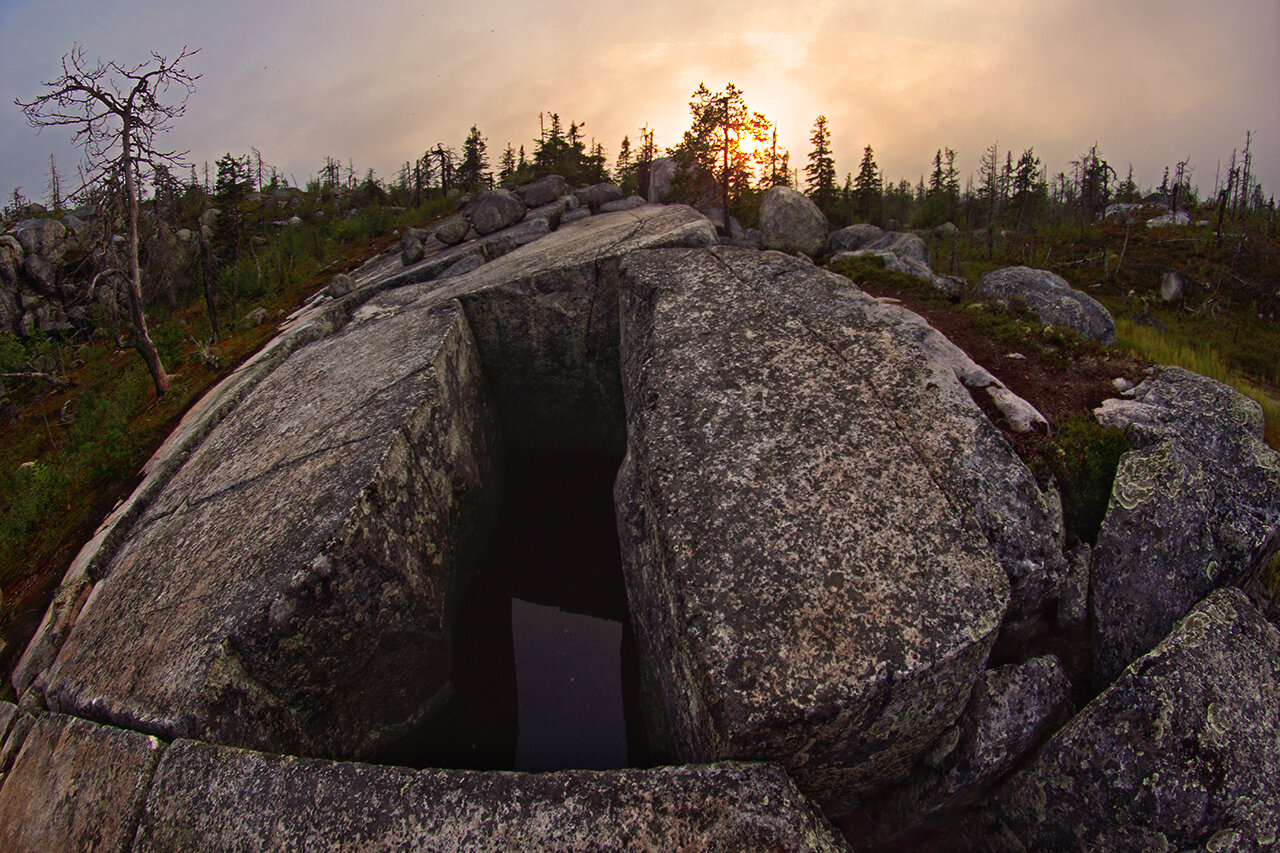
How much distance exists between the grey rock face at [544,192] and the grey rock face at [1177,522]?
61.2 feet

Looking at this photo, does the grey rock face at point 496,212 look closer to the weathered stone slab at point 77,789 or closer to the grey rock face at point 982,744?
the weathered stone slab at point 77,789

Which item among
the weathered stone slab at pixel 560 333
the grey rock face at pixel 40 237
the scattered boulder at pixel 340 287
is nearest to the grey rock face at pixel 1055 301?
the weathered stone slab at pixel 560 333

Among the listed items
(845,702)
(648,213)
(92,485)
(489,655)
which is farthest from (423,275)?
(845,702)

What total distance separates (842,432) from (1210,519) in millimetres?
2510

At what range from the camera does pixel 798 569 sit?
3.16 meters

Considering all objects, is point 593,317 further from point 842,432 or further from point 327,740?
point 327,740

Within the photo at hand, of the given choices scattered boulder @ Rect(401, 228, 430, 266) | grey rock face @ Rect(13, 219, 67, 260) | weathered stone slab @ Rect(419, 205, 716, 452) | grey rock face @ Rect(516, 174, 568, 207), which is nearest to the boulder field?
weathered stone slab @ Rect(419, 205, 716, 452)

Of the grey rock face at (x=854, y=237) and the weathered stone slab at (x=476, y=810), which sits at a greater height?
the grey rock face at (x=854, y=237)

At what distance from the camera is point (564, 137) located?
2742 cm

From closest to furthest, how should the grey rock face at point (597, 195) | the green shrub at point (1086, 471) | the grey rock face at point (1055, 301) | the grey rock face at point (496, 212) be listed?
the green shrub at point (1086, 471)
the grey rock face at point (1055, 301)
the grey rock face at point (496, 212)
the grey rock face at point (597, 195)

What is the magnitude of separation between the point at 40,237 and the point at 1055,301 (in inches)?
1517

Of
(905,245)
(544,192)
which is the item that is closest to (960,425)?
(544,192)

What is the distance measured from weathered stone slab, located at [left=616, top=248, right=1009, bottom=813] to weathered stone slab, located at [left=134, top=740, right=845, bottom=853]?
266 mm

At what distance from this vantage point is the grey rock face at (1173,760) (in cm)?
286
